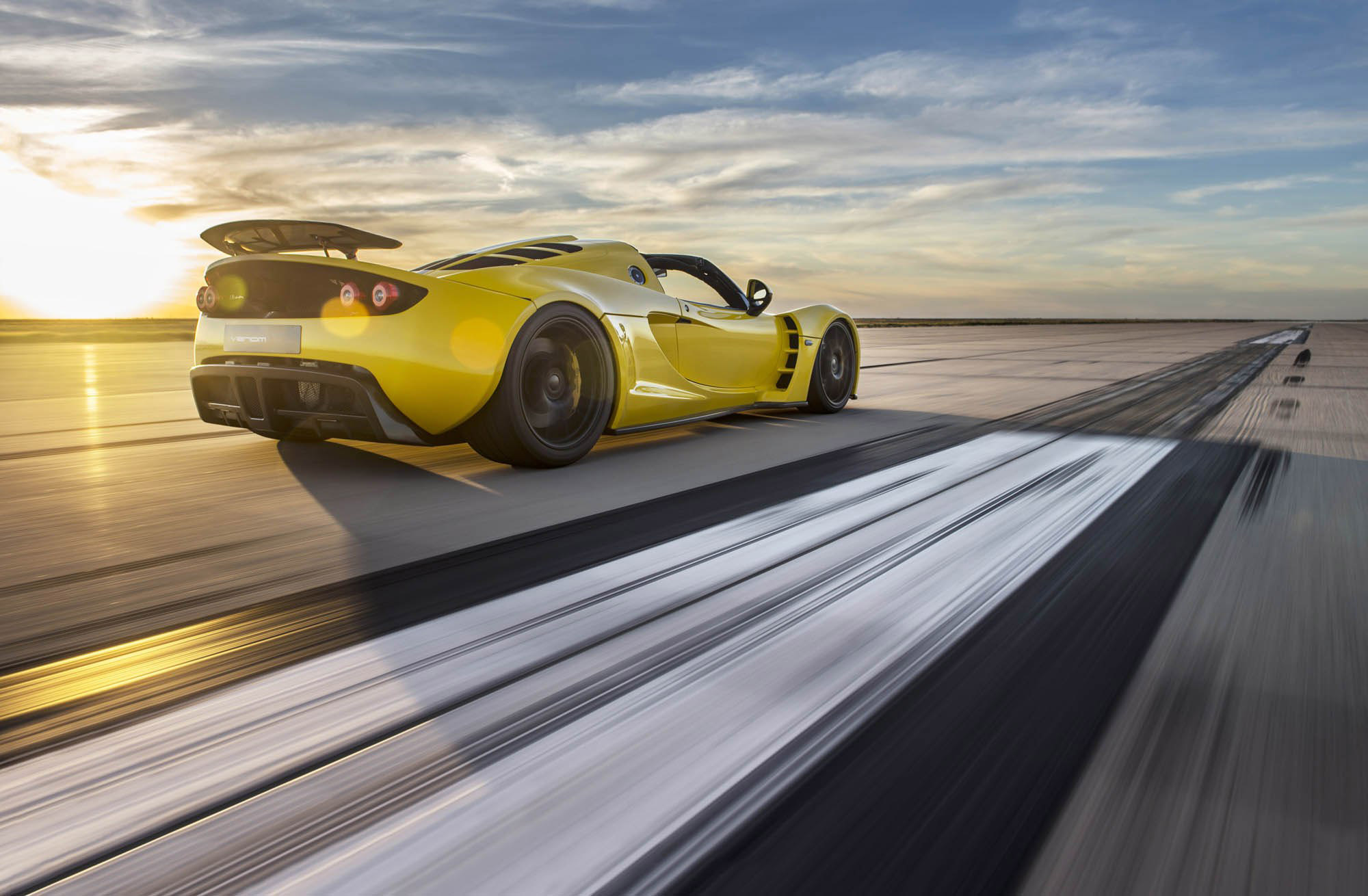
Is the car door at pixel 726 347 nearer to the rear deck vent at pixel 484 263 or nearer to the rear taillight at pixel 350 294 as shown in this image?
the rear deck vent at pixel 484 263

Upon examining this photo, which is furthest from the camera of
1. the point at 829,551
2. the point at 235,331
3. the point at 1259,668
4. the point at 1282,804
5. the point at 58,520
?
the point at 235,331

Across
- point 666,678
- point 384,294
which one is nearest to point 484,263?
point 384,294

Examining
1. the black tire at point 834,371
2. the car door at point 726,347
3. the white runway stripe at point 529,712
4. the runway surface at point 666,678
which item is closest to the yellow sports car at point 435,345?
the car door at point 726,347

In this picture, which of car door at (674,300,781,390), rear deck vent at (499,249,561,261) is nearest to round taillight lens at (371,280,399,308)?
rear deck vent at (499,249,561,261)

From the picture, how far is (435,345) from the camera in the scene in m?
4.11

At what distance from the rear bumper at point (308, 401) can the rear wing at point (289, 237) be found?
0.59 metres

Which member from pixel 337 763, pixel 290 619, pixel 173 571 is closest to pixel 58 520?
pixel 173 571

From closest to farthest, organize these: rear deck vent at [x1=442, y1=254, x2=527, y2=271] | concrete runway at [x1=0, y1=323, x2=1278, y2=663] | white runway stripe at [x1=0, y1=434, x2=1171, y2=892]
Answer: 1. white runway stripe at [x1=0, y1=434, x2=1171, y2=892]
2. concrete runway at [x1=0, y1=323, x2=1278, y2=663]
3. rear deck vent at [x1=442, y1=254, x2=527, y2=271]

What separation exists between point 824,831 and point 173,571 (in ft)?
7.50

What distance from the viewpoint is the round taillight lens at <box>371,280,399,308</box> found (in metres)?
4.12

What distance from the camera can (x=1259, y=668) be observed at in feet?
6.98

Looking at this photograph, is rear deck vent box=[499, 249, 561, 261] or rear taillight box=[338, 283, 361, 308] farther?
rear deck vent box=[499, 249, 561, 261]

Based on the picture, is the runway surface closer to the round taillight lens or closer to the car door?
the round taillight lens

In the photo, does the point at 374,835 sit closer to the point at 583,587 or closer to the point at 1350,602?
the point at 583,587
